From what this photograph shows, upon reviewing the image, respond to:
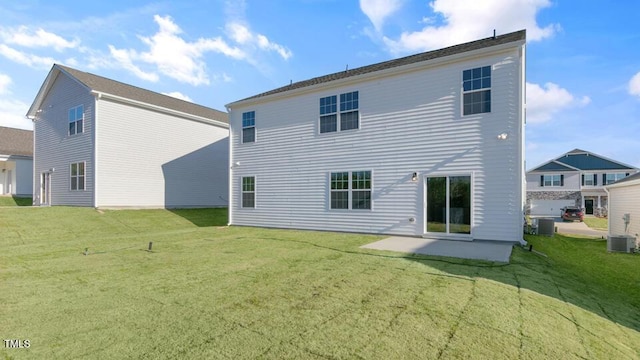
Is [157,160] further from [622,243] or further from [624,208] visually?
[624,208]

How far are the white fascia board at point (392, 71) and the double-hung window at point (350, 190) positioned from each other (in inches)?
135

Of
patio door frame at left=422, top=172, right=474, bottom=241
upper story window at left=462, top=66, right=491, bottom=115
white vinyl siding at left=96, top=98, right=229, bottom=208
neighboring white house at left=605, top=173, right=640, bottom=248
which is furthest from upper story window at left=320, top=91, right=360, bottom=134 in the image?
white vinyl siding at left=96, top=98, right=229, bottom=208

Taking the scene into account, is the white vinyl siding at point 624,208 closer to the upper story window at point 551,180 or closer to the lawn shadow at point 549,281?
the lawn shadow at point 549,281

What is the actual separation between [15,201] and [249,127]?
61.0 feet

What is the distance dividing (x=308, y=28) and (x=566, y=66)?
9.71m

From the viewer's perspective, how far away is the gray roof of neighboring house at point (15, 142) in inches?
887

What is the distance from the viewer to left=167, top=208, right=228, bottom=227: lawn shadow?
15.8 metres

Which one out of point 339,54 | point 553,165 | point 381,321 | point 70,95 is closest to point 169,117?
point 70,95

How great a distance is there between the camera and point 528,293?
4.74 metres

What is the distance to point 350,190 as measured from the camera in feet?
37.8

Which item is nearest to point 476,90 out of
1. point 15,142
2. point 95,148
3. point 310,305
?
point 310,305

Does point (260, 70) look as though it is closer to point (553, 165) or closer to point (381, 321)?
point (381, 321)

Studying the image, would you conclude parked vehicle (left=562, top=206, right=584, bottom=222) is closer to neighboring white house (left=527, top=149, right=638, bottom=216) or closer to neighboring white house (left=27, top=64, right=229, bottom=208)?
neighboring white house (left=527, top=149, right=638, bottom=216)

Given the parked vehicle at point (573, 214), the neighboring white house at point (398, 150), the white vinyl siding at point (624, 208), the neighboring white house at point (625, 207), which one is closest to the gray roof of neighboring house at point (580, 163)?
the parked vehicle at point (573, 214)
